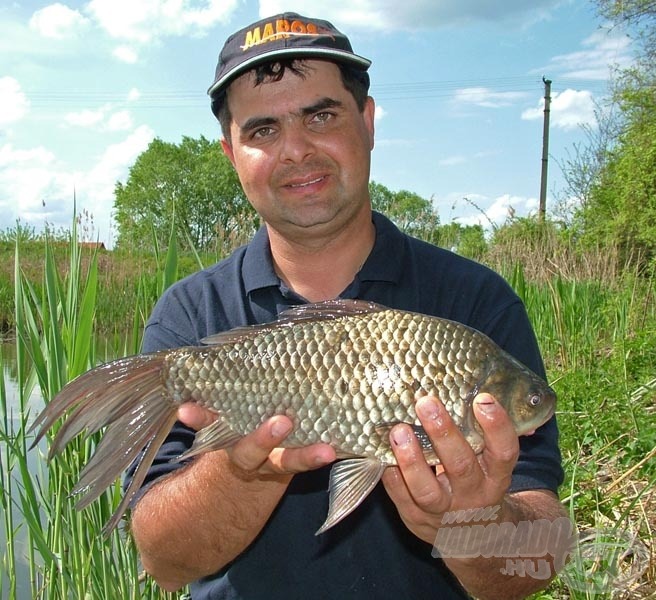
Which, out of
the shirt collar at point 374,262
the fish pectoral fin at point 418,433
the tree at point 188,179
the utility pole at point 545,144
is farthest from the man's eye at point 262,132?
the tree at point 188,179

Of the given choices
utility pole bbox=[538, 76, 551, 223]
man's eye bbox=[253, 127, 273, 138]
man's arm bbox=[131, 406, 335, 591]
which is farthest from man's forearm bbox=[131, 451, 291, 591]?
utility pole bbox=[538, 76, 551, 223]

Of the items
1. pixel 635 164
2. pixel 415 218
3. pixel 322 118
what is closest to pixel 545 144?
pixel 635 164

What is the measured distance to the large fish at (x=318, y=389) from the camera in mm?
1268

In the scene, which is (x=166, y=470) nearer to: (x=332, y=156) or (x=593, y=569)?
(x=332, y=156)

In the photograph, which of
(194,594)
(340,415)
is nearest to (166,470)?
(194,594)

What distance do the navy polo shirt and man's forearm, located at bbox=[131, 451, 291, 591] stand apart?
94 mm

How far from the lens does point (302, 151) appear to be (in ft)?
5.71

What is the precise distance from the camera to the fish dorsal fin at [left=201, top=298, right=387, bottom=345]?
1.37m

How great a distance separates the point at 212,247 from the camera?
3613 millimetres

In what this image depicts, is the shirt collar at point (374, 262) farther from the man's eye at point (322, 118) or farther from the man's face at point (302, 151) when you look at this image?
the man's eye at point (322, 118)

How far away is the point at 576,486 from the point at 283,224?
187 cm

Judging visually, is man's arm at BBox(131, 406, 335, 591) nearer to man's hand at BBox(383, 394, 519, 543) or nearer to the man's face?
man's hand at BBox(383, 394, 519, 543)

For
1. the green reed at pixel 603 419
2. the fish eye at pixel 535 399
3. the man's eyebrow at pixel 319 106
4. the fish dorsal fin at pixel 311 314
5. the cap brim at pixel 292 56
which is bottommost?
the green reed at pixel 603 419

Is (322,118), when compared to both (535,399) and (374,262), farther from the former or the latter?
(535,399)
